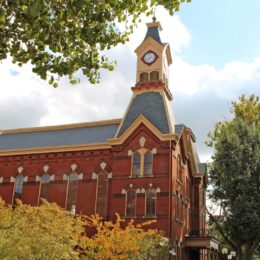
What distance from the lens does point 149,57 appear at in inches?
1526

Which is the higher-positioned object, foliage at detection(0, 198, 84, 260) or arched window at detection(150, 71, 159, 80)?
arched window at detection(150, 71, 159, 80)

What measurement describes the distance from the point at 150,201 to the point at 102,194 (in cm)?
454

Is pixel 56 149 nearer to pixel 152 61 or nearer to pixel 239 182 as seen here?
pixel 152 61

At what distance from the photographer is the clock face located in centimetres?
3844

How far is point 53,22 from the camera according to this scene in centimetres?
1173

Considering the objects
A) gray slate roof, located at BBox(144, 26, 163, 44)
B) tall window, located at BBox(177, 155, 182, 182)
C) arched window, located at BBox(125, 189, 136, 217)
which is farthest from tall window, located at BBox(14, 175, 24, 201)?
gray slate roof, located at BBox(144, 26, 163, 44)

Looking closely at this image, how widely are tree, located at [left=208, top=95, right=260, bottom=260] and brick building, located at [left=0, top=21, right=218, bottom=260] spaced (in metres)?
2.56

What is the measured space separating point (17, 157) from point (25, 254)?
20.5 meters

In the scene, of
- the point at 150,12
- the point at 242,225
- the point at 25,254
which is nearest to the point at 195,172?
the point at 242,225

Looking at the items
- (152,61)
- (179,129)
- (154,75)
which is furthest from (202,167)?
(152,61)

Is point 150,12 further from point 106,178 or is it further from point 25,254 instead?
point 106,178

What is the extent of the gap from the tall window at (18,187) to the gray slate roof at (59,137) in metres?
3.04

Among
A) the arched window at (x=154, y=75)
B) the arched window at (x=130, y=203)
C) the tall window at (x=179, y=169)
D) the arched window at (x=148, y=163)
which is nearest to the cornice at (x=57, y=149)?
the arched window at (x=148, y=163)

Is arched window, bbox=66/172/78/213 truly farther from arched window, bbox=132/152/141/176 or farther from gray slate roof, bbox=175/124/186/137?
gray slate roof, bbox=175/124/186/137
